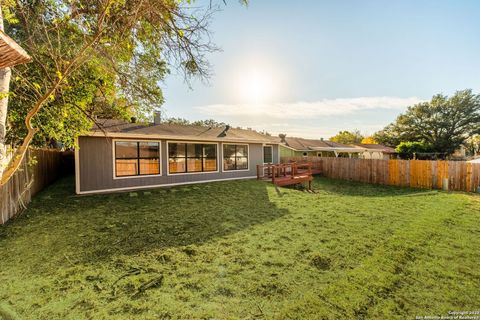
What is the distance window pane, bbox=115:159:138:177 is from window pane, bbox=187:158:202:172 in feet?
8.40

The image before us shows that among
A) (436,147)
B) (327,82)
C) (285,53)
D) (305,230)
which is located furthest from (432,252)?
(436,147)

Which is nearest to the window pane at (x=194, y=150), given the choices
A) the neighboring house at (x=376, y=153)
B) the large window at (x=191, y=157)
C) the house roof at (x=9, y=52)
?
the large window at (x=191, y=157)

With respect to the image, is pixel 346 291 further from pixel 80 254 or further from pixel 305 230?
pixel 80 254

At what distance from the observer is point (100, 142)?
8.87 m

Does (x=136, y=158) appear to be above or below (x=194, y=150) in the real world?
below

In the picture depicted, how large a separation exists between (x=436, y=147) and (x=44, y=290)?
41.1 meters

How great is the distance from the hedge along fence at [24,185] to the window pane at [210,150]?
6.79 m

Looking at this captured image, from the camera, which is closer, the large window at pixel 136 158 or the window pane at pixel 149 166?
the large window at pixel 136 158

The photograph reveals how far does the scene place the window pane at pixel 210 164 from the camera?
39.4 feet

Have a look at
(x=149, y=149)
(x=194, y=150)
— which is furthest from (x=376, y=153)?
(x=149, y=149)

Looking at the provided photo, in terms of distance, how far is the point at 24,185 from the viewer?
639cm

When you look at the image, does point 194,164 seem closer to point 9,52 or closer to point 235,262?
point 235,262

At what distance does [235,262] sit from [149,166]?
7.75 meters

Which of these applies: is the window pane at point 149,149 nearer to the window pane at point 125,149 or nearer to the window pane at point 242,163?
the window pane at point 125,149
